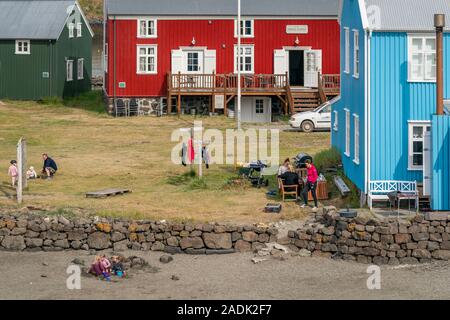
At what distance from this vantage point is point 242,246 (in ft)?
99.2

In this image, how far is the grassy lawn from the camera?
3272 centimetres

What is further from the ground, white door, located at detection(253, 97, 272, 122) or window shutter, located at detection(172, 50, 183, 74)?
window shutter, located at detection(172, 50, 183, 74)

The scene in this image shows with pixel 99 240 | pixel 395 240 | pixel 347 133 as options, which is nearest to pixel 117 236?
pixel 99 240

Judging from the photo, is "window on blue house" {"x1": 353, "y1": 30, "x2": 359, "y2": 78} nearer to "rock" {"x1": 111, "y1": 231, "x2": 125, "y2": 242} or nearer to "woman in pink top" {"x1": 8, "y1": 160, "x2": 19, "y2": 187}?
"rock" {"x1": 111, "y1": 231, "x2": 125, "y2": 242}

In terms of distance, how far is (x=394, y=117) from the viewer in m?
31.7

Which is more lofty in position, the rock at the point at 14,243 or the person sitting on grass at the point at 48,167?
the person sitting on grass at the point at 48,167

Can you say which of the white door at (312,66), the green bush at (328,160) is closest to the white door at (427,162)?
the green bush at (328,160)

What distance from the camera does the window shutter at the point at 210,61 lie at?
55781 millimetres

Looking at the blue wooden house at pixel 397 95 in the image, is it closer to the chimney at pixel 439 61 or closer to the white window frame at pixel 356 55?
the chimney at pixel 439 61

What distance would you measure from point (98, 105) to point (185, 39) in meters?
6.83

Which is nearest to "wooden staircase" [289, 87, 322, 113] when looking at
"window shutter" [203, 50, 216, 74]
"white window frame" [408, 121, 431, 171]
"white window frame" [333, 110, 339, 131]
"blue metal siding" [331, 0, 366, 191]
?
"window shutter" [203, 50, 216, 74]

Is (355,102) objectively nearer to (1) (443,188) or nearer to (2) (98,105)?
(1) (443,188)

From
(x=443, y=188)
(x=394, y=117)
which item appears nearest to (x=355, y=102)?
(x=394, y=117)

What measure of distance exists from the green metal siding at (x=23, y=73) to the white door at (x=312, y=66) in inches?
557
